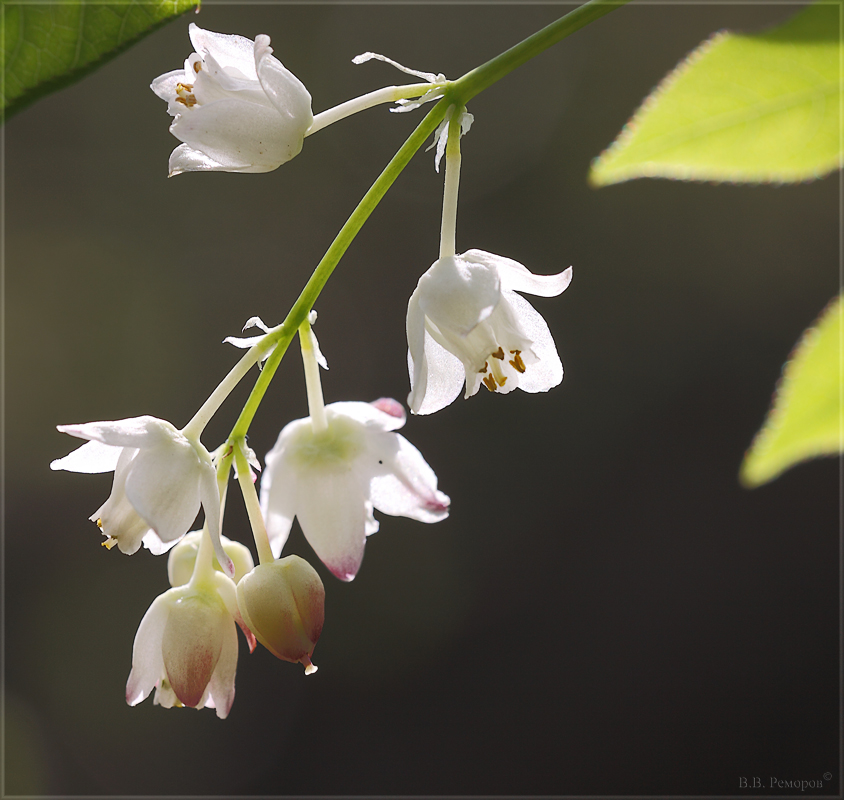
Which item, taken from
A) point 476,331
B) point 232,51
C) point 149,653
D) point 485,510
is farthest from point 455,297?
point 485,510

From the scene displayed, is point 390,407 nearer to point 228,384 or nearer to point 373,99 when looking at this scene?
point 228,384

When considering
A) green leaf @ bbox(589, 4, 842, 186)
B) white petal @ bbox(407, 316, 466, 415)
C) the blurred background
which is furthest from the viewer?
the blurred background

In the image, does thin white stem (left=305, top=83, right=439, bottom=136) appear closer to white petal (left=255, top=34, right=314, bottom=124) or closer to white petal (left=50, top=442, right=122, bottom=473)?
white petal (left=255, top=34, right=314, bottom=124)

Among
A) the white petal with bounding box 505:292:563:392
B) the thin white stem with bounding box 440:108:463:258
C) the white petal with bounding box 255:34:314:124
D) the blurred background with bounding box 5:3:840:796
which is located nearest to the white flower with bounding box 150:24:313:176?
the white petal with bounding box 255:34:314:124

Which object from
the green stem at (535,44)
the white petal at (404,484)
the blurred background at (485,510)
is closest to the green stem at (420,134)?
the green stem at (535,44)

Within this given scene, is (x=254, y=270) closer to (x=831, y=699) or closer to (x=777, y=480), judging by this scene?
(x=777, y=480)

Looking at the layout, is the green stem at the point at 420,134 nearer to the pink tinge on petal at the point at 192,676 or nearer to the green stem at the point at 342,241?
the green stem at the point at 342,241

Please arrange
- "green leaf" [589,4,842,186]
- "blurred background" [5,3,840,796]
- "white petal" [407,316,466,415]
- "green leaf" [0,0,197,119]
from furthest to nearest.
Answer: "blurred background" [5,3,840,796], "white petal" [407,316,466,415], "green leaf" [589,4,842,186], "green leaf" [0,0,197,119]
